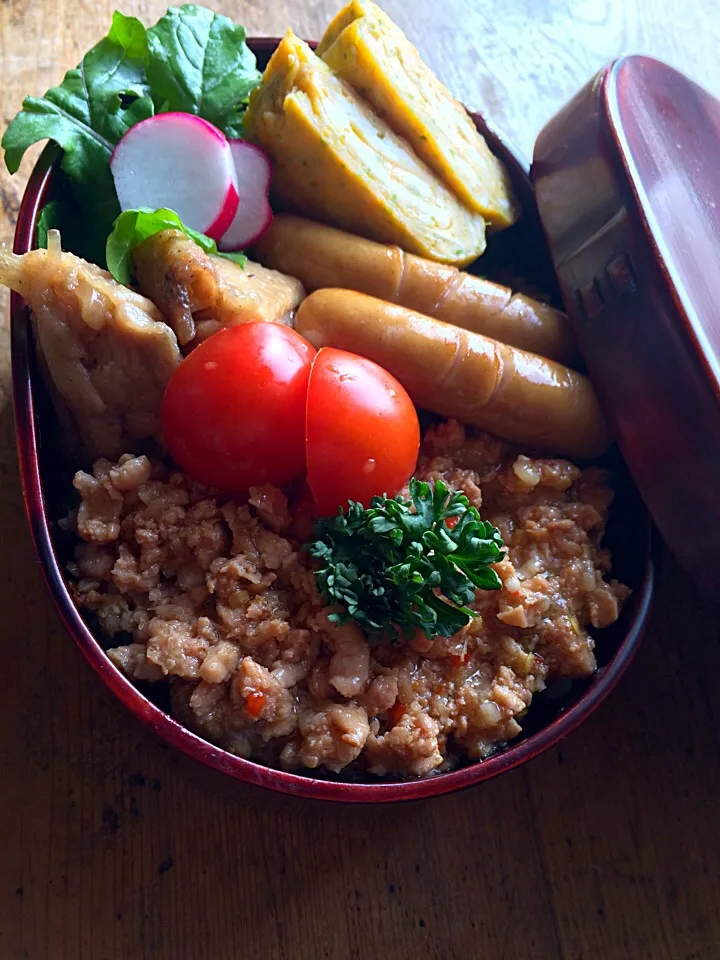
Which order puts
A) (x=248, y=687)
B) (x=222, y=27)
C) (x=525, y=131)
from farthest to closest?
(x=525, y=131), (x=222, y=27), (x=248, y=687)

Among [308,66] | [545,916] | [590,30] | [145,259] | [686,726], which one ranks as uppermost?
[590,30]

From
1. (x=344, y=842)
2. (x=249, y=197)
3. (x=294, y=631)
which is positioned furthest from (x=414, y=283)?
(x=344, y=842)

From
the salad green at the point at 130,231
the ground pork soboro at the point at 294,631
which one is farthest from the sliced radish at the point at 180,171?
the ground pork soboro at the point at 294,631

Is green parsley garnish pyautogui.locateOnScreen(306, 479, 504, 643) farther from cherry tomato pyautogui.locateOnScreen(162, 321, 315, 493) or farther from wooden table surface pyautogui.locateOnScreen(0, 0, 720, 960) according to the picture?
A: wooden table surface pyautogui.locateOnScreen(0, 0, 720, 960)

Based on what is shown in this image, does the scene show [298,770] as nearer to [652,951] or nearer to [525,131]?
[652,951]

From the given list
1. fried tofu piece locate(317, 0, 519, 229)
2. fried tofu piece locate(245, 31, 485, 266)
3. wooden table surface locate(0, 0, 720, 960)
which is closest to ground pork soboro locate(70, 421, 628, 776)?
wooden table surface locate(0, 0, 720, 960)

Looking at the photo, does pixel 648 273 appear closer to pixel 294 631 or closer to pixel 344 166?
pixel 344 166

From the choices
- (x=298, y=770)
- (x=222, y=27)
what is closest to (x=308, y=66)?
(x=222, y=27)

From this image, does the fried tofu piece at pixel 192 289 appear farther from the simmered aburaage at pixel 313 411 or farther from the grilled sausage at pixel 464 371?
the grilled sausage at pixel 464 371
